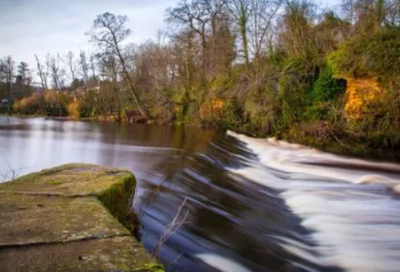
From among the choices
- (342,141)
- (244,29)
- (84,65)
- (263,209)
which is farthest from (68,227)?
(84,65)

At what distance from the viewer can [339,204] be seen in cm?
631

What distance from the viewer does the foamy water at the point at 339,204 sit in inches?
169

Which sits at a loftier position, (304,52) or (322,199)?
(304,52)

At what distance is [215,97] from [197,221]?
19.1 meters

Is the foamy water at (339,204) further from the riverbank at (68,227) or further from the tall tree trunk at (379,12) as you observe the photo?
the tall tree trunk at (379,12)

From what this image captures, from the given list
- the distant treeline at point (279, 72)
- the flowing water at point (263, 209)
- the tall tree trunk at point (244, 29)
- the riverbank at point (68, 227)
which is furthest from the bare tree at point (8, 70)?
the riverbank at point (68, 227)

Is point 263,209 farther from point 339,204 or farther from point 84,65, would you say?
point 84,65

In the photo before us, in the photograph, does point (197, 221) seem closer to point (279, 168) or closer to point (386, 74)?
point (279, 168)

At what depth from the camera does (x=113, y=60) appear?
34438mm

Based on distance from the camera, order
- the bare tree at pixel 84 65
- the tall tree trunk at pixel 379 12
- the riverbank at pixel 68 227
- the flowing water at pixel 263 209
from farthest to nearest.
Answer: the bare tree at pixel 84 65 < the tall tree trunk at pixel 379 12 < the flowing water at pixel 263 209 < the riverbank at pixel 68 227

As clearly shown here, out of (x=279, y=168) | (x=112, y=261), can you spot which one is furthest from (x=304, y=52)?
(x=112, y=261)

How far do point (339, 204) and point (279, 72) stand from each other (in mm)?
11307

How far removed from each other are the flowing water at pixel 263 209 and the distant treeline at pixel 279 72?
246 cm

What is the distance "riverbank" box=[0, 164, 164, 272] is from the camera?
207 centimetres
